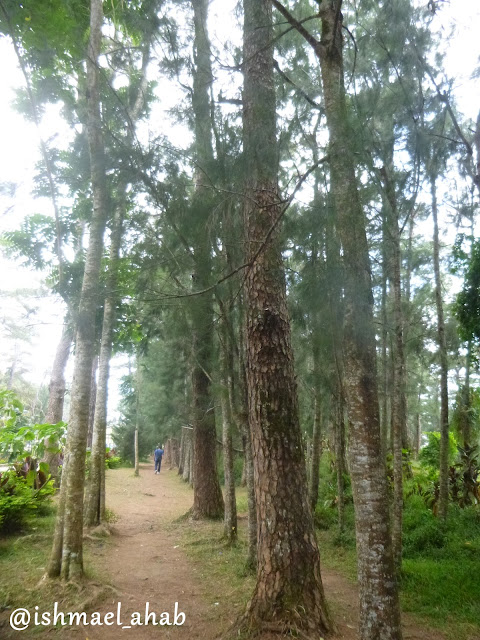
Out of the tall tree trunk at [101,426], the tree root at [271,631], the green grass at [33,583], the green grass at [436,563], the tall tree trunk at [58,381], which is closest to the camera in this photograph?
the tree root at [271,631]

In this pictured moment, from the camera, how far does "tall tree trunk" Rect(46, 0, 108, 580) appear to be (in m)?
5.23

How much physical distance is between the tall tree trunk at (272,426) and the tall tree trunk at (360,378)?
0.70 m

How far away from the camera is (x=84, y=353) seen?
5.79 meters

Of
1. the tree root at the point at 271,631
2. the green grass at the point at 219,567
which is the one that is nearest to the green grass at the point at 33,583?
the green grass at the point at 219,567

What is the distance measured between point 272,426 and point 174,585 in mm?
2991

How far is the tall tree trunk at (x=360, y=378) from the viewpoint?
3182 millimetres

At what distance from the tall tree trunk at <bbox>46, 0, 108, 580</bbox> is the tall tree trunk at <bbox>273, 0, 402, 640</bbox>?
3408 mm

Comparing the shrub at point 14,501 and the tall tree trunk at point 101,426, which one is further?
the tall tree trunk at point 101,426

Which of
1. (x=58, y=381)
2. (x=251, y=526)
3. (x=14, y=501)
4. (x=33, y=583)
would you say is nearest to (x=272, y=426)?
(x=251, y=526)

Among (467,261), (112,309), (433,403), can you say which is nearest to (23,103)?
(112,309)

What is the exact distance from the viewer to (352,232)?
12.0 ft

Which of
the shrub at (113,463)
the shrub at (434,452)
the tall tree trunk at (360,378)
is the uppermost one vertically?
the tall tree trunk at (360,378)

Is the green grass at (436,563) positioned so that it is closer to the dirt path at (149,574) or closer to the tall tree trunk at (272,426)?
the tall tree trunk at (272,426)

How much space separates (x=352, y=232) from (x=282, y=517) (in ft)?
9.58
